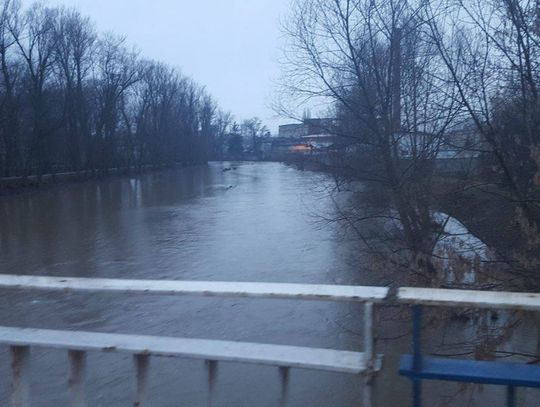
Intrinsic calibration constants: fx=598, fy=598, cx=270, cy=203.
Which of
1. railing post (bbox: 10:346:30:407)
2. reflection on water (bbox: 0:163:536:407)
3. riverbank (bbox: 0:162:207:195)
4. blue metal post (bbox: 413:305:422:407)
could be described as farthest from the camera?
riverbank (bbox: 0:162:207:195)

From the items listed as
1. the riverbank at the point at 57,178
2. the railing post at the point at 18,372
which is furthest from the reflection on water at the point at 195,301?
the riverbank at the point at 57,178

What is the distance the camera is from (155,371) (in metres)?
6.63

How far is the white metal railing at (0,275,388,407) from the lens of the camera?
289 centimetres

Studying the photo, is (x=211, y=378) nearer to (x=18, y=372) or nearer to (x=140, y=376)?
(x=140, y=376)

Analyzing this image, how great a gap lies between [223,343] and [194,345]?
0.16 m

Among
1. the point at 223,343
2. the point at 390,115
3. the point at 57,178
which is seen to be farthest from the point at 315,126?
the point at 57,178

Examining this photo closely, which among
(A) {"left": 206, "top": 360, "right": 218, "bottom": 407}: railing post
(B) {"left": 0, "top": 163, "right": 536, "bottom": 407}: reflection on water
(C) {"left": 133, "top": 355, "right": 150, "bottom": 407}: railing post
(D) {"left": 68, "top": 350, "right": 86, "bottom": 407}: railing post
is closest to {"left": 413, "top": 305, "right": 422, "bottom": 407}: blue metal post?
(A) {"left": 206, "top": 360, "right": 218, "bottom": 407}: railing post

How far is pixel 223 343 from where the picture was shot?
3.25 m

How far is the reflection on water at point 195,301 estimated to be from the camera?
6172 mm

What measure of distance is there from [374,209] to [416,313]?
27.7 ft

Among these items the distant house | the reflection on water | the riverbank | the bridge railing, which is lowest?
the reflection on water

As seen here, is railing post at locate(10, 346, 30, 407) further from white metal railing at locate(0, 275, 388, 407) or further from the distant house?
the distant house

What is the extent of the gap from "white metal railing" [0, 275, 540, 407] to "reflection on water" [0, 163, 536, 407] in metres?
2.67

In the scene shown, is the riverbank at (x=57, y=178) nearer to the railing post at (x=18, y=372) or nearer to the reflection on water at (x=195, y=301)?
the reflection on water at (x=195, y=301)
